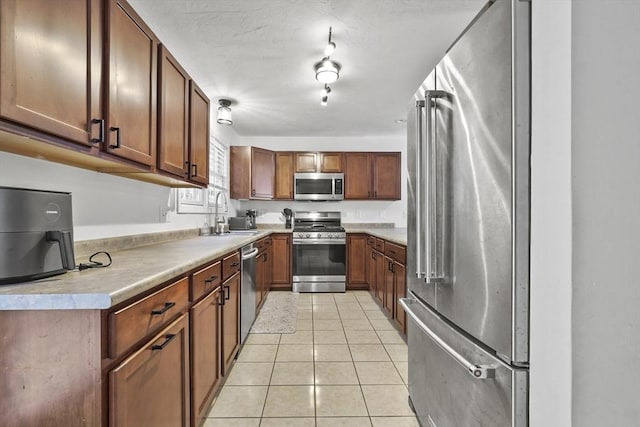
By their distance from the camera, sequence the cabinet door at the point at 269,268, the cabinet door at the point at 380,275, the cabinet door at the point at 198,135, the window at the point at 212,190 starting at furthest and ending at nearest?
the cabinet door at the point at 269,268 → the cabinet door at the point at 380,275 → the window at the point at 212,190 → the cabinet door at the point at 198,135

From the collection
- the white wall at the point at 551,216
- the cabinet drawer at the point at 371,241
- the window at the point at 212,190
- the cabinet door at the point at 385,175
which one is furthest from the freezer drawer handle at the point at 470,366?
the cabinet door at the point at 385,175

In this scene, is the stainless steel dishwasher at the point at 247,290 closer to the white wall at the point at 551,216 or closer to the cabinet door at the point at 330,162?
the white wall at the point at 551,216

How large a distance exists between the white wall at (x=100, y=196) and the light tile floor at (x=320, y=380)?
3.99 feet

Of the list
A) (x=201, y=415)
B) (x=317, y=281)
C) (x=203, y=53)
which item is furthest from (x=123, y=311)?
(x=317, y=281)

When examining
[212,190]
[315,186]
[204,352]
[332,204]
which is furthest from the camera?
[332,204]

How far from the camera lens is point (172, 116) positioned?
1889mm

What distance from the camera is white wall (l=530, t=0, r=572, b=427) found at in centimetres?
80

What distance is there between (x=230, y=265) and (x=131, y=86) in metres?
1.19

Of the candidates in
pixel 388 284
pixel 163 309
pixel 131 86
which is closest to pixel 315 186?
pixel 388 284

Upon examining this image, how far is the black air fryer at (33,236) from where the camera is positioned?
87 cm

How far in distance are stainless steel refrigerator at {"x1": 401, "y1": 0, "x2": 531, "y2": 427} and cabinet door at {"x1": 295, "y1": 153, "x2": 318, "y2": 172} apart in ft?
11.0

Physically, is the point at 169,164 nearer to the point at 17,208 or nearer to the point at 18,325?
the point at 17,208

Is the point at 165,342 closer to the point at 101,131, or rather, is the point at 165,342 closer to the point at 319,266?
the point at 101,131

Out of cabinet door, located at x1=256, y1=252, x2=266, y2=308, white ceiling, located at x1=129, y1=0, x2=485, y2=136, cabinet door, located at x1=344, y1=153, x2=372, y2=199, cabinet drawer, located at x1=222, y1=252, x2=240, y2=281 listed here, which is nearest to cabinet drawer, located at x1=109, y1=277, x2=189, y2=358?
cabinet drawer, located at x1=222, y1=252, x2=240, y2=281
